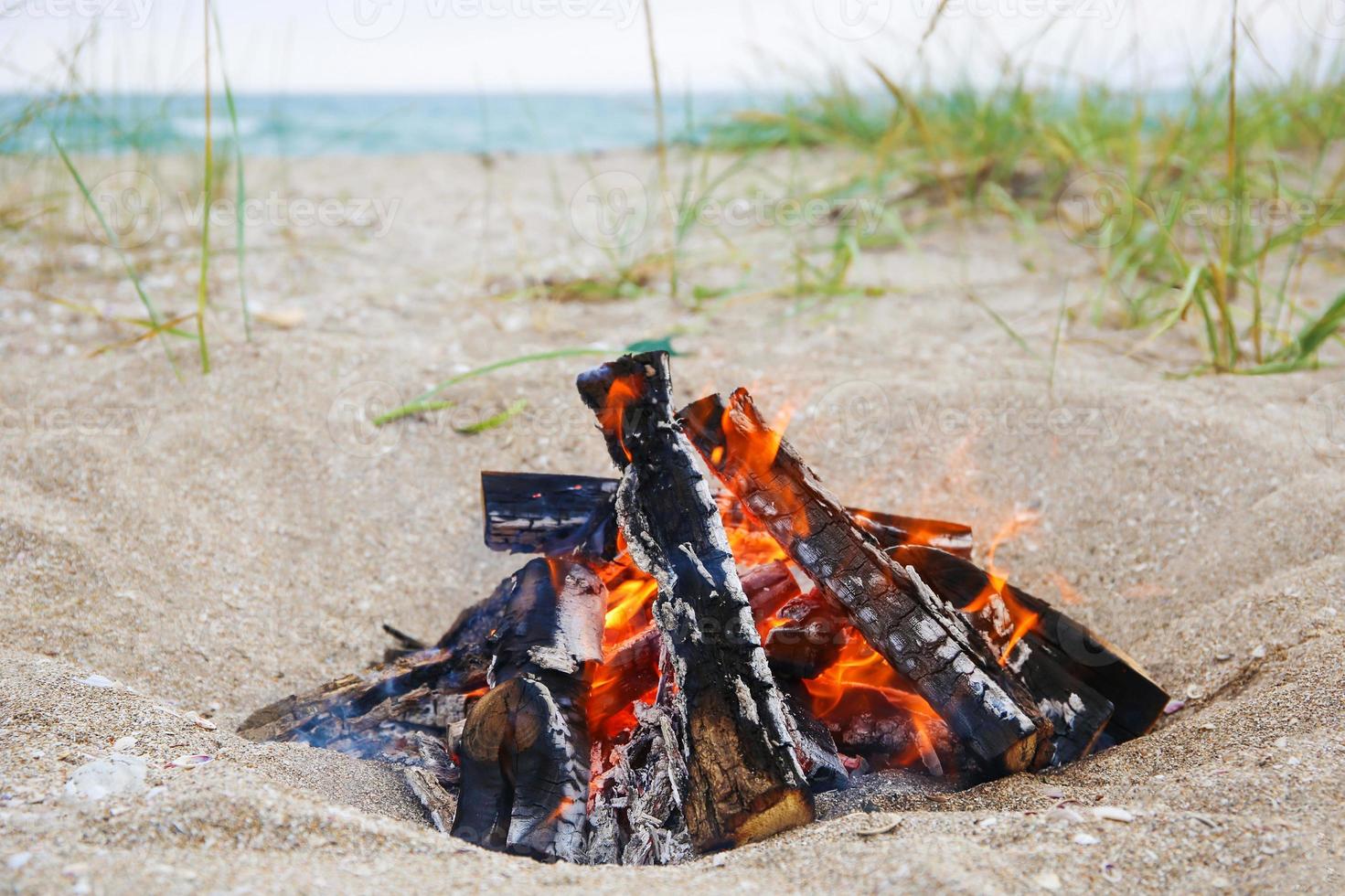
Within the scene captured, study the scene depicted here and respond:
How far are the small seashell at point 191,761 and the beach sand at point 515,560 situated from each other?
2 cm

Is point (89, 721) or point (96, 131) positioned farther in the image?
point (96, 131)

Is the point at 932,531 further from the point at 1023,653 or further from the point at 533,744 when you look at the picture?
the point at 533,744

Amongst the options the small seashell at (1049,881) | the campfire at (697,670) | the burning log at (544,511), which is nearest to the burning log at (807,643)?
the campfire at (697,670)

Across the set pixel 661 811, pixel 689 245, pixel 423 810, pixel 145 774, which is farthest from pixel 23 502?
pixel 689 245

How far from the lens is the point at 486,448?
108 inches

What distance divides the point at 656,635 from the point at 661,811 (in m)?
0.32

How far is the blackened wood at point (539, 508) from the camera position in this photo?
1.88m

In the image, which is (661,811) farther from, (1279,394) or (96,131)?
(96,131)

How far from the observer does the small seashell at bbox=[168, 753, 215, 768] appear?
1384 millimetres

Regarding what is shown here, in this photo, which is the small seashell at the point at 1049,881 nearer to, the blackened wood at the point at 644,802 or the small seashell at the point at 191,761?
the blackened wood at the point at 644,802

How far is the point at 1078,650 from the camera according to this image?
5.87ft

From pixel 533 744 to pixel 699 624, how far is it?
0.32m

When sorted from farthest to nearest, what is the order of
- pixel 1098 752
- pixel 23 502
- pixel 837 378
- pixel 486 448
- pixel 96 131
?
pixel 96 131 → pixel 837 378 → pixel 486 448 → pixel 23 502 → pixel 1098 752

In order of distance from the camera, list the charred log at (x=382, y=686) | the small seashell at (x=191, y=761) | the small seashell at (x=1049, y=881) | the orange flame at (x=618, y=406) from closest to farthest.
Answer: the small seashell at (x=1049, y=881)
the small seashell at (x=191, y=761)
the orange flame at (x=618, y=406)
the charred log at (x=382, y=686)
